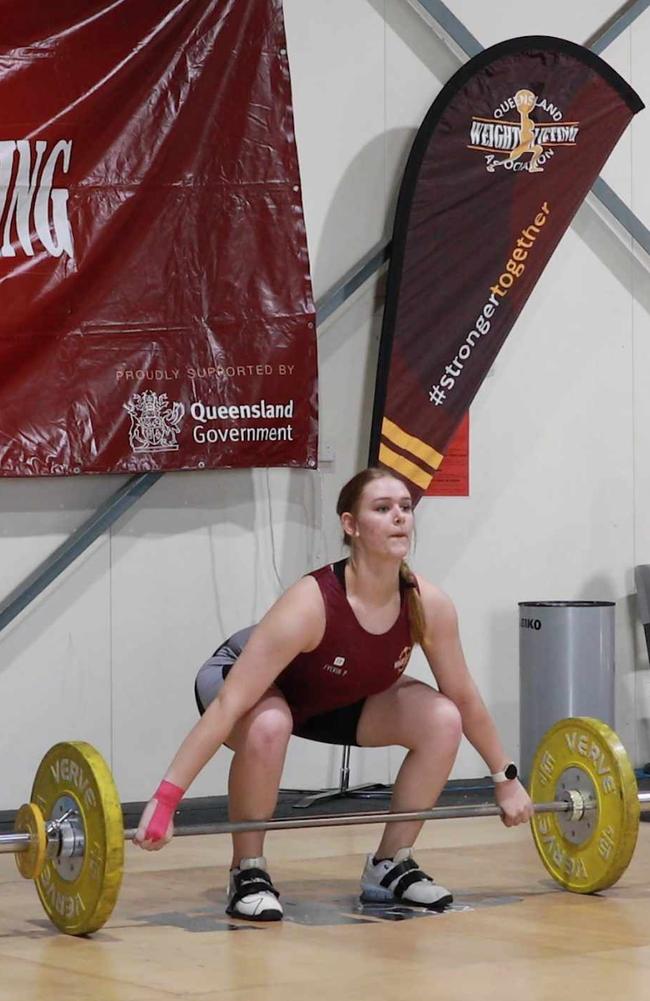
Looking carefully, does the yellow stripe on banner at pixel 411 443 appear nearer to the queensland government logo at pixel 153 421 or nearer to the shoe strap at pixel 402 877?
the queensland government logo at pixel 153 421

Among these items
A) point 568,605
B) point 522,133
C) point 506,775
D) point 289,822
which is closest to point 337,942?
point 289,822

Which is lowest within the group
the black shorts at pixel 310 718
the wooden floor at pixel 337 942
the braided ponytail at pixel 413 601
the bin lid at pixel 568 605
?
the wooden floor at pixel 337 942

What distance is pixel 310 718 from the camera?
3.43m

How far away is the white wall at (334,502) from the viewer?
15.7 ft

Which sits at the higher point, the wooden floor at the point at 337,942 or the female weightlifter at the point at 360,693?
the female weightlifter at the point at 360,693

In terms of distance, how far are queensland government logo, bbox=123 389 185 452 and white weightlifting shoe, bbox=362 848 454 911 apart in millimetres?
1688

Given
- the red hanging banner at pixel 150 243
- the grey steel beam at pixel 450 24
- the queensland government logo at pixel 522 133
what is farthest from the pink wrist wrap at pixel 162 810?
the grey steel beam at pixel 450 24

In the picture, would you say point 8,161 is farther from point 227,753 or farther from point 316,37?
point 227,753

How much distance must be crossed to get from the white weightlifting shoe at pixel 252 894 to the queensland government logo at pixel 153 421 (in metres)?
1.73

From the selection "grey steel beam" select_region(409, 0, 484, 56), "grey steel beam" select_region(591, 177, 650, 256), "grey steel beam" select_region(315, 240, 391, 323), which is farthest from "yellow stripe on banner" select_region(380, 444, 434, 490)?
"grey steel beam" select_region(409, 0, 484, 56)

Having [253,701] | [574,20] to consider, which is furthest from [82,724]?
[574,20]

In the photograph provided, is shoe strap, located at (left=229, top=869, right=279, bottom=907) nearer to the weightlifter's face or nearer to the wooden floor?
the wooden floor

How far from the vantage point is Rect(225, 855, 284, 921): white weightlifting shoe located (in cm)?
318

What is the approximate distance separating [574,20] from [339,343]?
4.46 ft
